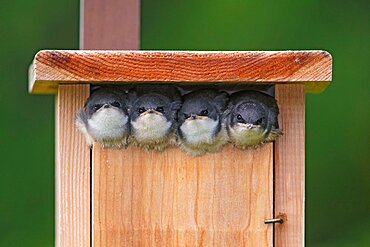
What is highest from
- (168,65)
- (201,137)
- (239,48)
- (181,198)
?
(239,48)

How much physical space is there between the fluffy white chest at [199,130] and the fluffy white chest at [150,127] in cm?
3

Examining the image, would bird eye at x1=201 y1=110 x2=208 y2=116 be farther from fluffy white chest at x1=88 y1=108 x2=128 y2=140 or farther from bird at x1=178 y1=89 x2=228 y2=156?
fluffy white chest at x1=88 y1=108 x2=128 y2=140

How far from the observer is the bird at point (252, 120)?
2.23 m

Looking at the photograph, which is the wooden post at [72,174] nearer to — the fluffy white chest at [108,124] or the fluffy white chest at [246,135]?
the fluffy white chest at [108,124]

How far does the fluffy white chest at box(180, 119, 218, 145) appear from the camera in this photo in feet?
7.33

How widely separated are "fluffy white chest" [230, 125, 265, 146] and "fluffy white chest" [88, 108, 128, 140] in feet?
0.65

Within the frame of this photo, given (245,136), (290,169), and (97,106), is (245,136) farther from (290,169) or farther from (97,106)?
(97,106)

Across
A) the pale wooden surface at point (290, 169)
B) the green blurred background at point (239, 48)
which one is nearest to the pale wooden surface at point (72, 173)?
the pale wooden surface at point (290, 169)

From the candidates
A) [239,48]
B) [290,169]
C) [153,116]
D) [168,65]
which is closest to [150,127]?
[153,116]

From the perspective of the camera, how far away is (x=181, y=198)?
7.43ft

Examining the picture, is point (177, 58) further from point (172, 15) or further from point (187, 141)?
point (172, 15)

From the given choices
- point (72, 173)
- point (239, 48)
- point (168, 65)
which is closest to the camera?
point (168, 65)

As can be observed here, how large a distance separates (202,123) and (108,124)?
17cm

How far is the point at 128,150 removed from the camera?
2262mm
